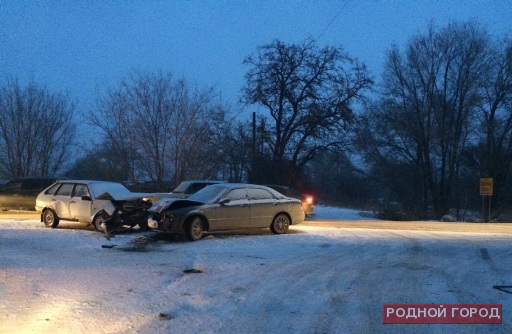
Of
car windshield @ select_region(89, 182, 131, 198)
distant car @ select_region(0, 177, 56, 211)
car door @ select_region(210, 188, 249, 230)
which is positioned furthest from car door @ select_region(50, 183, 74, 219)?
distant car @ select_region(0, 177, 56, 211)

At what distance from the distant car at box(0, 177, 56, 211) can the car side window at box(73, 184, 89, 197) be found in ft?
29.6

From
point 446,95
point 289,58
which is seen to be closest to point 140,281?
point 289,58

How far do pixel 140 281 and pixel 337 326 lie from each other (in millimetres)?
3736

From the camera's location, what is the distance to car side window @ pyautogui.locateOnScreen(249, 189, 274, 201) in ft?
48.7

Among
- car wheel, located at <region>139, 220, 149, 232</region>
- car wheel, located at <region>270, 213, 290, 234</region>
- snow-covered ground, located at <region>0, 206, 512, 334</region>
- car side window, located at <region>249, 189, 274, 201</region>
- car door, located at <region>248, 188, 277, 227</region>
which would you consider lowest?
snow-covered ground, located at <region>0, 206, 512, 334</region>

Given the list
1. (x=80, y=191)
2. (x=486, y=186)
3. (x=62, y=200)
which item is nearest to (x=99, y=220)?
(x=80, y=191)

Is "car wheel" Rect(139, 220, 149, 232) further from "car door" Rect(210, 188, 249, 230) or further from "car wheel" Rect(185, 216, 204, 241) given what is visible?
"car door" Rect(210, 188, 249, 230)

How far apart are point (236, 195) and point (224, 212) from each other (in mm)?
727

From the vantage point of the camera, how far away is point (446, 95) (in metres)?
42.6

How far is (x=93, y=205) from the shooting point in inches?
619

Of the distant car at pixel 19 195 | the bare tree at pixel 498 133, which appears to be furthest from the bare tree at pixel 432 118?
the distant car at pixel 19 195

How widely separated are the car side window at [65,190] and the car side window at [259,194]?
594 centimetres

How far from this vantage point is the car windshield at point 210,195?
46.5ft

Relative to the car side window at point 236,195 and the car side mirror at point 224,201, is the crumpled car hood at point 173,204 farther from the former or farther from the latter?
the car side window at point 236,195
